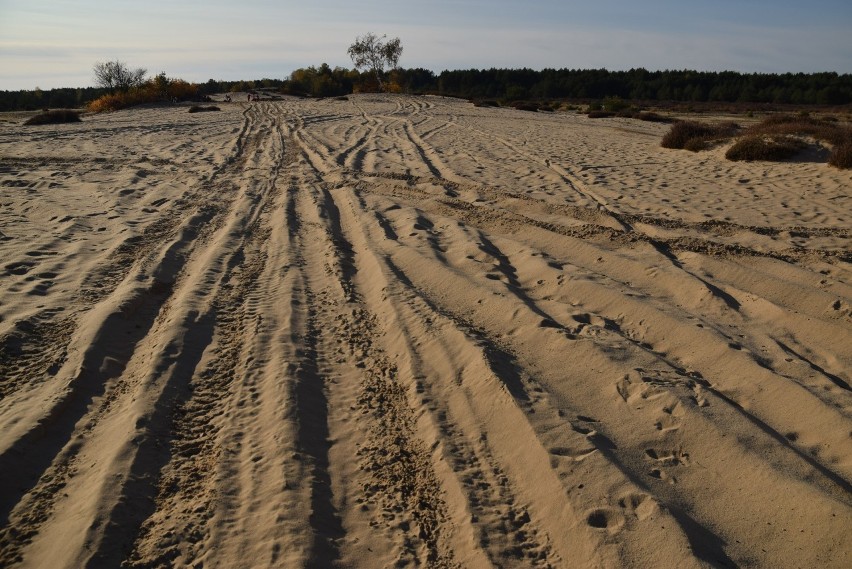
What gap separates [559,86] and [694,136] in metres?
50.6

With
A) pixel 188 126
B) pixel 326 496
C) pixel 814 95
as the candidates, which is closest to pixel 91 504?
pixel 326 496

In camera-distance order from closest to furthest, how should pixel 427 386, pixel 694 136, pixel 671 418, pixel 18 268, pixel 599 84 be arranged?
pixel 671 418
pixel 427 386
pixel 18 268
pixel 694 136
pixel 599 84

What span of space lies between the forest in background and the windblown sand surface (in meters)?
38.5

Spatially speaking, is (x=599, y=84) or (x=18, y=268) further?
(x=599, y=84)

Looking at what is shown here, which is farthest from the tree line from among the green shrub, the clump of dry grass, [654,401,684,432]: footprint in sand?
[654,401,684,432]: footprint in sand

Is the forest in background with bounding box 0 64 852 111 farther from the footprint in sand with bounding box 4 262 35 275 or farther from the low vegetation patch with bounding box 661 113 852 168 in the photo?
the footprint in sand with bounding box 4 262 35 275

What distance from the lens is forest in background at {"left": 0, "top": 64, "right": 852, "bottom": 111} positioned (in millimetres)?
48219

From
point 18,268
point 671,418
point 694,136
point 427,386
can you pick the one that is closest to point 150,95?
point 694,136

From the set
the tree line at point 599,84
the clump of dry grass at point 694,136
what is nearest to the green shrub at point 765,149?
the clump of dry grass at point 694,136

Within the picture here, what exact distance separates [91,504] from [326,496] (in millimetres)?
1097

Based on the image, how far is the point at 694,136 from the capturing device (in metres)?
13.9

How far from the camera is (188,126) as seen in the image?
1975cm

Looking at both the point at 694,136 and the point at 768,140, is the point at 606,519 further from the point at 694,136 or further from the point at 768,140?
the point at 694,136

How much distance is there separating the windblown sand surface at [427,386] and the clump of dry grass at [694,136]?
5.71m
